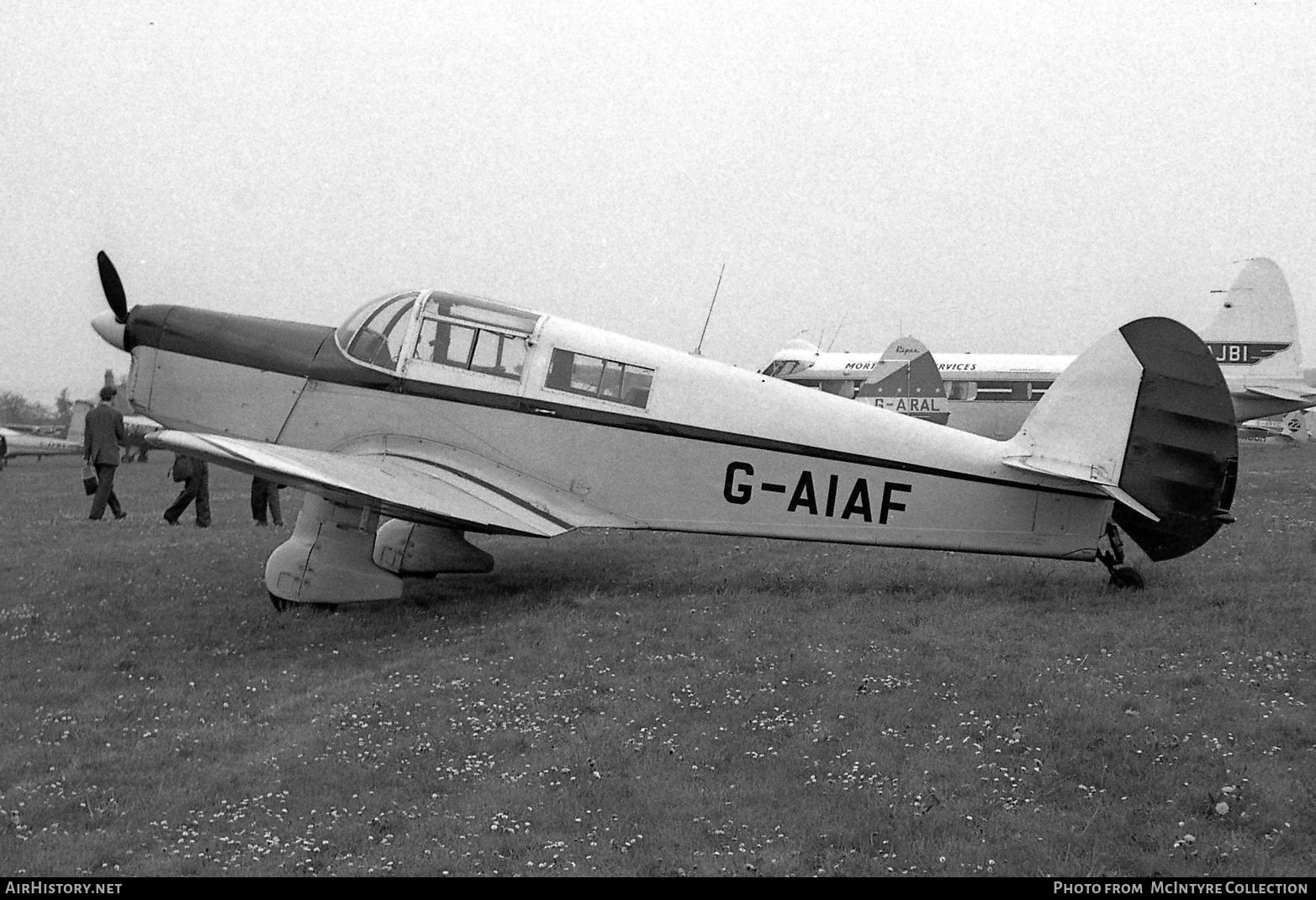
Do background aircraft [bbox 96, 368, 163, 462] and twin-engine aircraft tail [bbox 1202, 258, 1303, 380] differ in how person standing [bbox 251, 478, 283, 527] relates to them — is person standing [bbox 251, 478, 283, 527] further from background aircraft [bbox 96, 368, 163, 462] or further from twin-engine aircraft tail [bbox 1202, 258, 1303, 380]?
twin-engine aircraft tail [bbox 1202, 258, 1303, 380]

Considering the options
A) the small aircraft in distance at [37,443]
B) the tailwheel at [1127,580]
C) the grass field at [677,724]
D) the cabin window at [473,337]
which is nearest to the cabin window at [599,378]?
the cabin window at [473,337]

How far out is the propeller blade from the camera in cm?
913

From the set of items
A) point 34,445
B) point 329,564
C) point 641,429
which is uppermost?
point 641,429

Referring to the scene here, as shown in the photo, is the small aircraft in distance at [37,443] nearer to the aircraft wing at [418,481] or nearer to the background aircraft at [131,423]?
the background aircraft at [131,423]

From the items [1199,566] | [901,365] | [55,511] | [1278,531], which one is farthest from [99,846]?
[901,365]

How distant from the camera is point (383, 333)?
8414mm

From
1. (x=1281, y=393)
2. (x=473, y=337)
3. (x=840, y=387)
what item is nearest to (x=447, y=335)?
(x=473, y=337)

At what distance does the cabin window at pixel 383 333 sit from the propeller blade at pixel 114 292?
240cm

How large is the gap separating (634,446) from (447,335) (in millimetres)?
1838

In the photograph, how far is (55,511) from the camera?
17.0 meters

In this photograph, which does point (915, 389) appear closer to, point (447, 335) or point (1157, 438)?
point (1157, 438)

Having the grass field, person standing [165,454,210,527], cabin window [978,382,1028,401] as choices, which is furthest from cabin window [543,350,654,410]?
cabin window [978,382,1028,401]

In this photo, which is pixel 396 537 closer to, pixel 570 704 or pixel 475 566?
pixel 475 566

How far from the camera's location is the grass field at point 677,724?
3.88 meters
